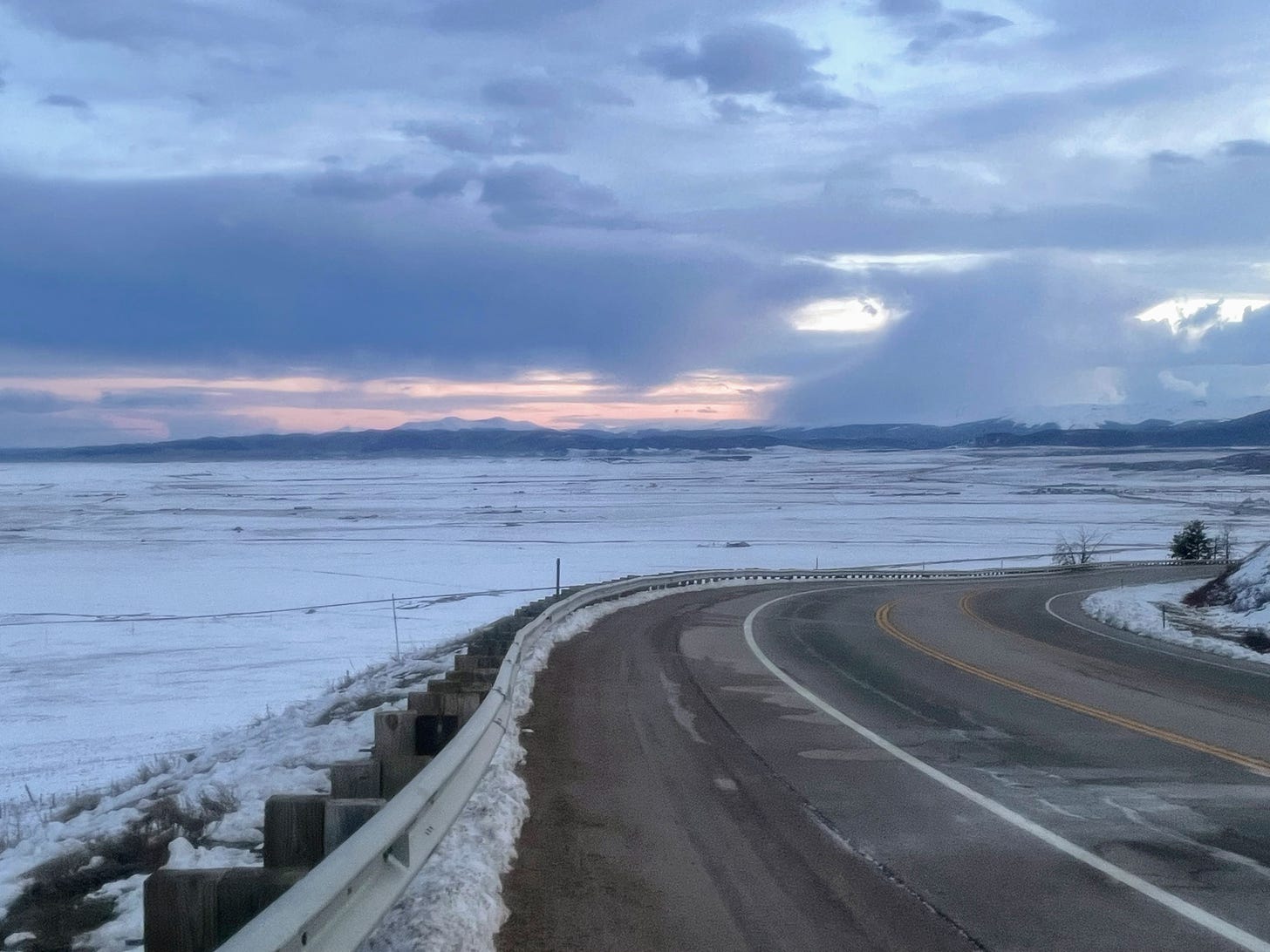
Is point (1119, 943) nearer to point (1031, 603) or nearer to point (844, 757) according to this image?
point (844, 757)

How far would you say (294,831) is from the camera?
471 centimetres

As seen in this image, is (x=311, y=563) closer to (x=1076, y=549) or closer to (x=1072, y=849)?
(x=1076, y=549)

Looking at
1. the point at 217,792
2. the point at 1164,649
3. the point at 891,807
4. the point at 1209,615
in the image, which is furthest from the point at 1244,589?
the point at 217,792

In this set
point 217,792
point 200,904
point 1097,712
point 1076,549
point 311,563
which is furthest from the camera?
point 1076,549

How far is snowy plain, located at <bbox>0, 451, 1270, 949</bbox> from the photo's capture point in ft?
51.8

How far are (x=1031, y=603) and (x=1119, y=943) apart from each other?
2836 cm

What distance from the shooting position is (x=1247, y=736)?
35.4ft

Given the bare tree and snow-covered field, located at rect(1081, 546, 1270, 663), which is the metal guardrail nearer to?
snow-covered field, located at rect(1081, 546, 1270, 663)

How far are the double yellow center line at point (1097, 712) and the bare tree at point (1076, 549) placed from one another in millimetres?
39867

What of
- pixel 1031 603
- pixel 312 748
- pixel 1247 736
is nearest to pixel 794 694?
pixel 1247 736

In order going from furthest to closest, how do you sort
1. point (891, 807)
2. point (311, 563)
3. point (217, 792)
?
point (311, 563)
point (217, 792)
point (891, 807)

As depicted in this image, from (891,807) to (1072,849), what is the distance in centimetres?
133

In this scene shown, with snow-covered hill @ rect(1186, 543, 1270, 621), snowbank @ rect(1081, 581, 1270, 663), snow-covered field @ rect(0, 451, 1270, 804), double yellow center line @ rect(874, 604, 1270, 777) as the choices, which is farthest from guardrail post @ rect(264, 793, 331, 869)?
snow-covered hill @ rect(1186, 543, 1270, 621)

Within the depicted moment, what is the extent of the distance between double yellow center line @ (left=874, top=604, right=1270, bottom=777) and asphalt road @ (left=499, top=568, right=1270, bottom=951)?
5cm
